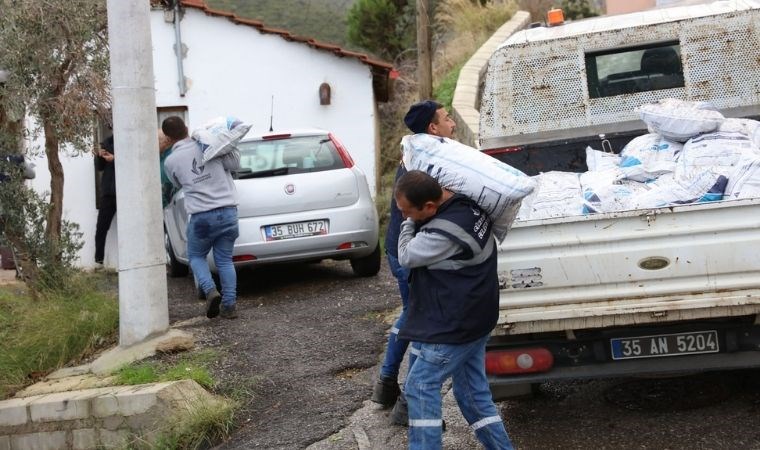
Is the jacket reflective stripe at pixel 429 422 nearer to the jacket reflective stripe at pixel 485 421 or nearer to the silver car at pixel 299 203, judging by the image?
the jacket reflective stripe at pixel 485 421

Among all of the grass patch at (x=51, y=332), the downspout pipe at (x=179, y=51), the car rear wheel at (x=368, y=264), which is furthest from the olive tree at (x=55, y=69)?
the downspout pipe at (x=179, y=51)

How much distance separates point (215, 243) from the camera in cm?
803

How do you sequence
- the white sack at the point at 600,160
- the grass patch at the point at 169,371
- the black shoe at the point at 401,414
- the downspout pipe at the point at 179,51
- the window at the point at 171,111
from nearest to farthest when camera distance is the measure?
1. the black shoe at the point at 401,414
2. the white sack at the point at 600,160
3. the grass patch at the point at 169,371
4. the downspout pipe at the point at 179,51
5. the window at the point at 171,111

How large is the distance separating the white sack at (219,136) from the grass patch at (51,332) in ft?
4.66

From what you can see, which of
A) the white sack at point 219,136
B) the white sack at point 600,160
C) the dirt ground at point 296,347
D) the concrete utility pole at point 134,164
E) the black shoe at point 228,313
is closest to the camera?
the dirt ground at point 296,347

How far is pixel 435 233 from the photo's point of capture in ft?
14.5

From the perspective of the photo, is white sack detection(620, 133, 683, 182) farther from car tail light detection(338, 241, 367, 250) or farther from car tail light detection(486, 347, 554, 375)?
car tail light detection(338, 241, 367, 250)

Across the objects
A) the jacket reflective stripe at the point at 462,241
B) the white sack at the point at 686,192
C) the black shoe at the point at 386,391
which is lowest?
the black shoe at the point at 386,391

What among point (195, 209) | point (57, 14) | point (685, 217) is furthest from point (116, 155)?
point (685, 217)

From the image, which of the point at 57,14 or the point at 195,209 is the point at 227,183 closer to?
the point at 195,209

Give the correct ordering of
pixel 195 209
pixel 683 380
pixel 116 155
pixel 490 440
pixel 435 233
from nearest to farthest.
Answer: pixel 435 233 < pixel 490 440 < pixel 683 380 < pixel 116 155 < pixel 195 209

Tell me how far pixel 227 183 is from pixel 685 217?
398cm

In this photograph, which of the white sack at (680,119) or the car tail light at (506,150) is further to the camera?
the car tail light at (506,150)

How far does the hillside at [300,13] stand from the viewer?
34.1m
